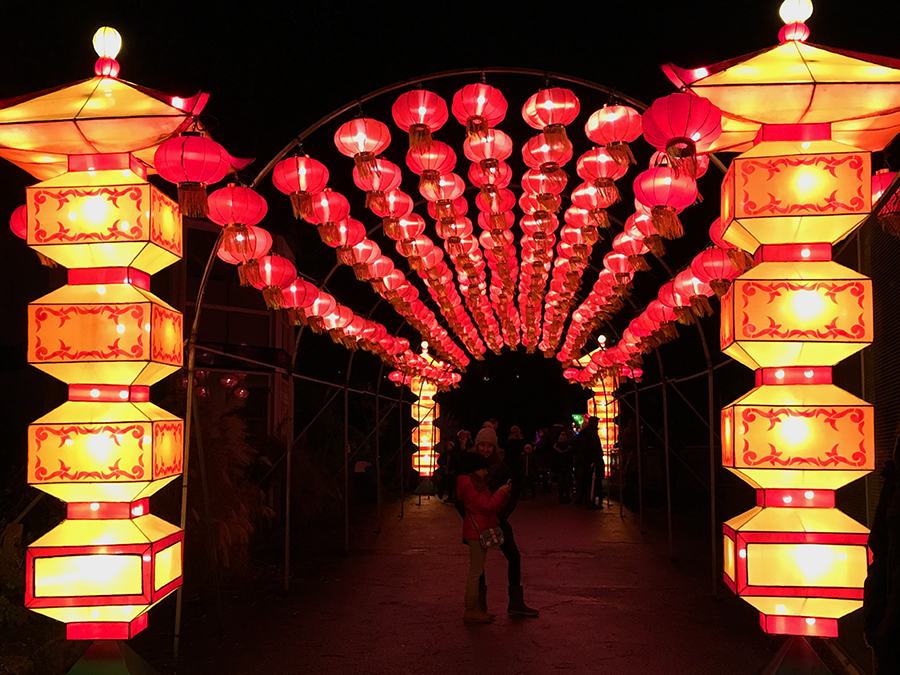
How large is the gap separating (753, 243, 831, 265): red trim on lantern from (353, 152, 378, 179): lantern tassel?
363 centimetres

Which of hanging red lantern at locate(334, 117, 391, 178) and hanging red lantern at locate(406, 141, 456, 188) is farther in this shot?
hanging red lantern at locate(406, 141, 456, 188)

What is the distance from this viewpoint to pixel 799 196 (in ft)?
15.6

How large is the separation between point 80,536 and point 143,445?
2.18 ft

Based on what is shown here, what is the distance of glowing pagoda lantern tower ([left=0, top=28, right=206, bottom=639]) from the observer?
521 cm

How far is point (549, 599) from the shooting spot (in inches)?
346

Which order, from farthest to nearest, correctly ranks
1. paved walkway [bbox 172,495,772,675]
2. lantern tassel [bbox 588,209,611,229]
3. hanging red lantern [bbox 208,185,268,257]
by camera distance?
lantern tassel [bbox 588,209,611,229]
hanging red lantern [bbox 208,185,268,257]
paved walkway [bbox 172,495,772,675]

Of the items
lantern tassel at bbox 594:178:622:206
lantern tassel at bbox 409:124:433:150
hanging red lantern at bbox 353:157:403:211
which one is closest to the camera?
lantern tassel at bbox 409:124:433:150

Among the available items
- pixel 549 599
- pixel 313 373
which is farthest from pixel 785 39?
pixel 313 373

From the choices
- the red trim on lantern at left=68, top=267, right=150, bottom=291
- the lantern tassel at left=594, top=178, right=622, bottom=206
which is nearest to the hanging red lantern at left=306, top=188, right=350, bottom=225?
the lantern tassel at left=594, top=178, right=622, bottom=206

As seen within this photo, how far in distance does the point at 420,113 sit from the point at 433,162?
2.39 feet

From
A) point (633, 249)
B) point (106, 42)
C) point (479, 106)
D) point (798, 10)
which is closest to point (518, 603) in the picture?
point (633, 249)

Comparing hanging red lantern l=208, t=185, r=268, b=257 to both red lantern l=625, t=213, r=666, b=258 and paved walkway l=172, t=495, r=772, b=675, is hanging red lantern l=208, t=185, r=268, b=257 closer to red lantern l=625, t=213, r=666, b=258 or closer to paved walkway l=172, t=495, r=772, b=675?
paved walkway l=172, t=495, r=772, b=675

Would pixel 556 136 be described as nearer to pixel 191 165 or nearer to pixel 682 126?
pixel 682 126

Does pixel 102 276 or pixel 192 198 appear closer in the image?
pixel 102 276
